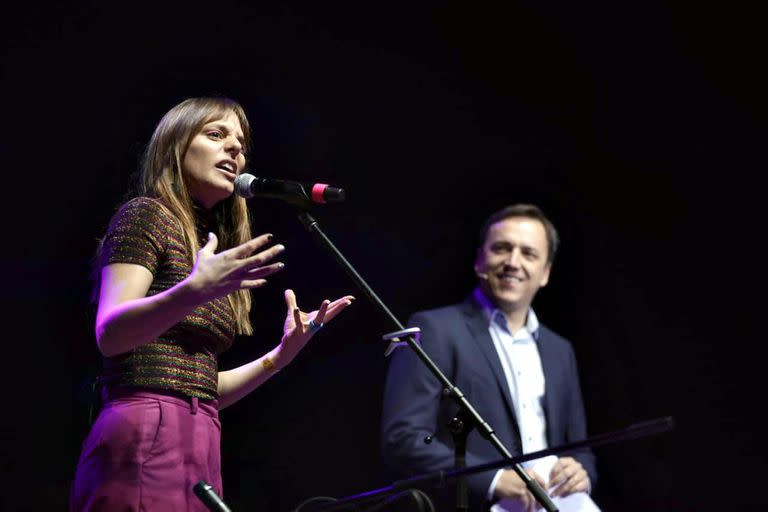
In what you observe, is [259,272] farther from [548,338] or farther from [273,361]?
[548,338]

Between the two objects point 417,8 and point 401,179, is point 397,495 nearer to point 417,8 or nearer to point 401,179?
point 401,179

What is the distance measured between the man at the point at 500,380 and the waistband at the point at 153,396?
1.22 meters

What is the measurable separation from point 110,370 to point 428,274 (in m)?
2.22

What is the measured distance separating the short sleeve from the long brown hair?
2.6 inches

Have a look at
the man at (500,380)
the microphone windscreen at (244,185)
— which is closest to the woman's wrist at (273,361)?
the microphone windscreen at (244,185)

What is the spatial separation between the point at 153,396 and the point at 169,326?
22 centimetres

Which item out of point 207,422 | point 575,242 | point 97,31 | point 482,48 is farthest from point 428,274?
point 207,422

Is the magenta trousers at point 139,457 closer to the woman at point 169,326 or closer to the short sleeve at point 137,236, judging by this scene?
the woman at point 169,326

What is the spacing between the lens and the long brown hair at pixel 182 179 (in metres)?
2.07

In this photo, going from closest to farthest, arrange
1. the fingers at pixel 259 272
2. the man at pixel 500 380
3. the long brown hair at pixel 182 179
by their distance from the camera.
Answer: the fingers at pixel 259 272 < the long brown hair at pixel 182 179 < the man at pixel 500 380

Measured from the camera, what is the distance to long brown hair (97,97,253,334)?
207cm

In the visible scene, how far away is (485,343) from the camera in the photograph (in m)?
3.40

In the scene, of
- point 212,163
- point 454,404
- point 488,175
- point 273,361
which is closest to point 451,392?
point 273,361

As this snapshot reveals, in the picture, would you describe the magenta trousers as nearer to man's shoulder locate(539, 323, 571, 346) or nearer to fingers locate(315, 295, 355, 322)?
fingers locate(315, 295, 355, 322)
